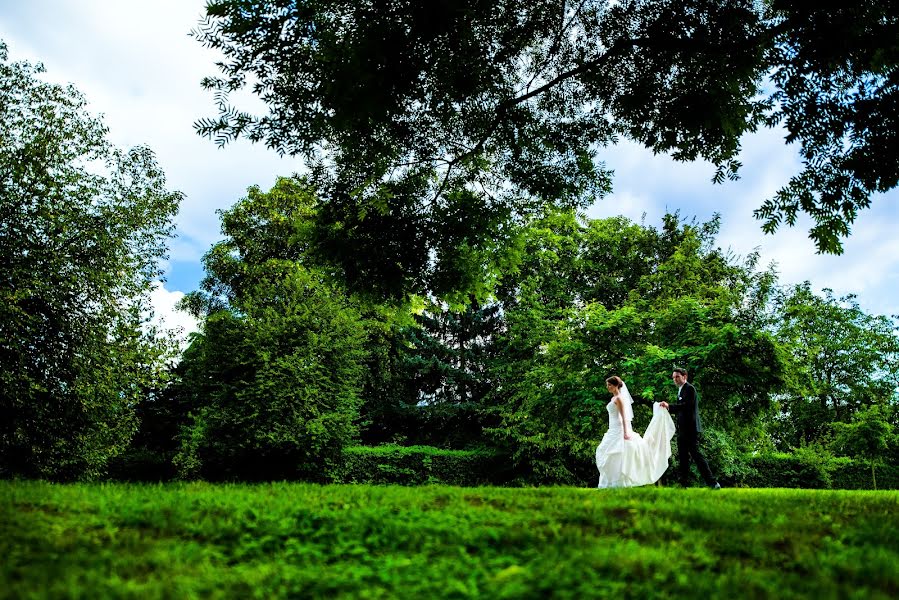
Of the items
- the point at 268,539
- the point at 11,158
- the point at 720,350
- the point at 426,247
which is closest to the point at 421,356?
the point at 720,350

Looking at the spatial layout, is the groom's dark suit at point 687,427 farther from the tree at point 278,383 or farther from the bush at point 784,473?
the bush at point 784,473

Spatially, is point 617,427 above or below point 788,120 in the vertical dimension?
below

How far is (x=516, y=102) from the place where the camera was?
10.6 m

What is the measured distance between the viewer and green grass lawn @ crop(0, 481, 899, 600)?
3.91m

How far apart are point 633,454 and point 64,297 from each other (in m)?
18.5

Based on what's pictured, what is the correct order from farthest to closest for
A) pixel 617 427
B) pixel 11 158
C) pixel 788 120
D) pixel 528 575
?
pixel 11 158 < pixel 617 427 < pixel 788 120 < pixel 528 575

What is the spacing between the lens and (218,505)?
5.97 m

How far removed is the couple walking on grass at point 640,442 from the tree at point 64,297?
1677cm

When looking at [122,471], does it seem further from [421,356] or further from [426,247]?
[426,247]

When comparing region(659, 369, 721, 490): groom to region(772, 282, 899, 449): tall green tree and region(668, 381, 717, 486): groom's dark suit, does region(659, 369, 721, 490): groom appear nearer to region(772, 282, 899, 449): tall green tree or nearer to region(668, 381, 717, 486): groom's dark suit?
region(668, 381, 717, 486): groom's dark suit

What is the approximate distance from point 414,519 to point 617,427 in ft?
25.7

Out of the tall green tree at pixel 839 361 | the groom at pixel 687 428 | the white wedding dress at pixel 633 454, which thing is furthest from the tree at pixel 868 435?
the groom at pixel 687 428

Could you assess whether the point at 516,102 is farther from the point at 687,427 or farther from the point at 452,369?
the point at 452,369

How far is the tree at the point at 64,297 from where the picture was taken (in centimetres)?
1830
